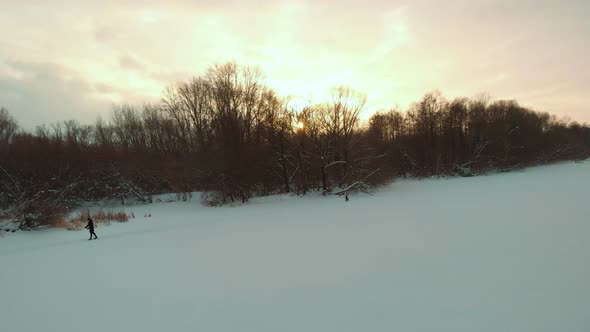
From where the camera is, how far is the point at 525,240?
25.3ft

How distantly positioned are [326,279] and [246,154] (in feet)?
68.1

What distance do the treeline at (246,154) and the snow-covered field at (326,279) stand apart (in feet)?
39.5

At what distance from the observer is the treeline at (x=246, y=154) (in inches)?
991

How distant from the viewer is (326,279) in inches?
232

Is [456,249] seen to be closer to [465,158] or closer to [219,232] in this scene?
[219,232]

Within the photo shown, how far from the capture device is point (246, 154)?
2562 cm

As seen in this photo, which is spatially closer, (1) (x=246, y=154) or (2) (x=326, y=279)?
(2) (x=326, y=279)

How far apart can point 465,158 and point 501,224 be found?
35.6 meters

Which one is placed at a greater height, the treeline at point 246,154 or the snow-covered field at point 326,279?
the treeline at point 246,154

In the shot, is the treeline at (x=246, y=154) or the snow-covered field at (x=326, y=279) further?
the treeline at (x=246, y=154)

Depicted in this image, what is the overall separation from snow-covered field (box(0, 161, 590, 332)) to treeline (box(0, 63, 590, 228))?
12027 millimetres

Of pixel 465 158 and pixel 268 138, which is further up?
pixel 268 138

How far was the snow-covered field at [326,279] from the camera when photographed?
4395 mm

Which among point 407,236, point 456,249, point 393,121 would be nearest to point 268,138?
point 407,236
